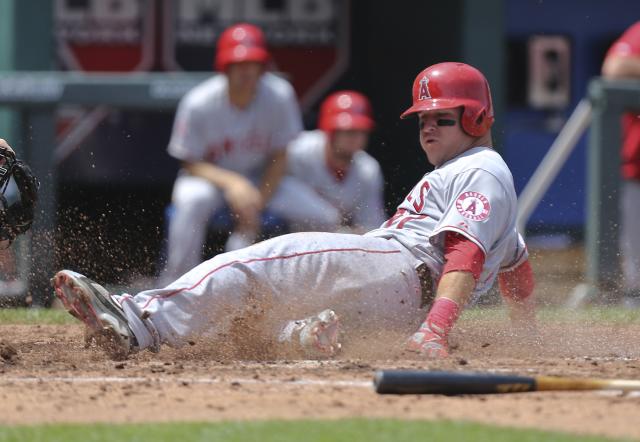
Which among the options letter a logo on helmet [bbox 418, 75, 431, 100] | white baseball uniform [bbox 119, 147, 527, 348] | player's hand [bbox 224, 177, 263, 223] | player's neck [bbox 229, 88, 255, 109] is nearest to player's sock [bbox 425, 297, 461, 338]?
white baseball uniform [bbox 119, 147, 527, 348]

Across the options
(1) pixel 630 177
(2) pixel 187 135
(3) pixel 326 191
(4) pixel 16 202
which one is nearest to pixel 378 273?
(4) pixel 16 202

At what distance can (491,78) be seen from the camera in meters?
9.38

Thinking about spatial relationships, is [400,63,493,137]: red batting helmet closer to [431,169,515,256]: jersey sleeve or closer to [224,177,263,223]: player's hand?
[431,169,515,256]: jersey sleeve

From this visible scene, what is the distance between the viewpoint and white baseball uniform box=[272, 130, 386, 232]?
8.70m

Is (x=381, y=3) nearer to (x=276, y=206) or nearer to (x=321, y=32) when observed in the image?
(x=321, y=32)

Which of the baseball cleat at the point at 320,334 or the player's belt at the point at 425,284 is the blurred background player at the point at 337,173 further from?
the baseball cleat at the point at 320,334

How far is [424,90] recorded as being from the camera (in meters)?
5.58

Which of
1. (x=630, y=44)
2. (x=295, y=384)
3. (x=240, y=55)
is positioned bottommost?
(x=295, y=384)

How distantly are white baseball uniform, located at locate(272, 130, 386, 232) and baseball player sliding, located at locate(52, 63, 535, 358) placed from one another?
3.06 meters

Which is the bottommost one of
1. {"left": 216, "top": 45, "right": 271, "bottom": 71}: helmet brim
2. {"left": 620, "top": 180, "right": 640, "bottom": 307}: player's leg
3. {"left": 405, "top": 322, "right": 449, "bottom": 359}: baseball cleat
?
{"left": 620, "top": 180, "right": 640, "bottom": 307}: player's leg

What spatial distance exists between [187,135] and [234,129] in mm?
307

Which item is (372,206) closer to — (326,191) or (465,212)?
(326,191)

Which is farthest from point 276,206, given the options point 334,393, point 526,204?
point 334,393

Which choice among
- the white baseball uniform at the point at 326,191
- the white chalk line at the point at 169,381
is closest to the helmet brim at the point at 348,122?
the white baseball uniform at the point at 326,191
